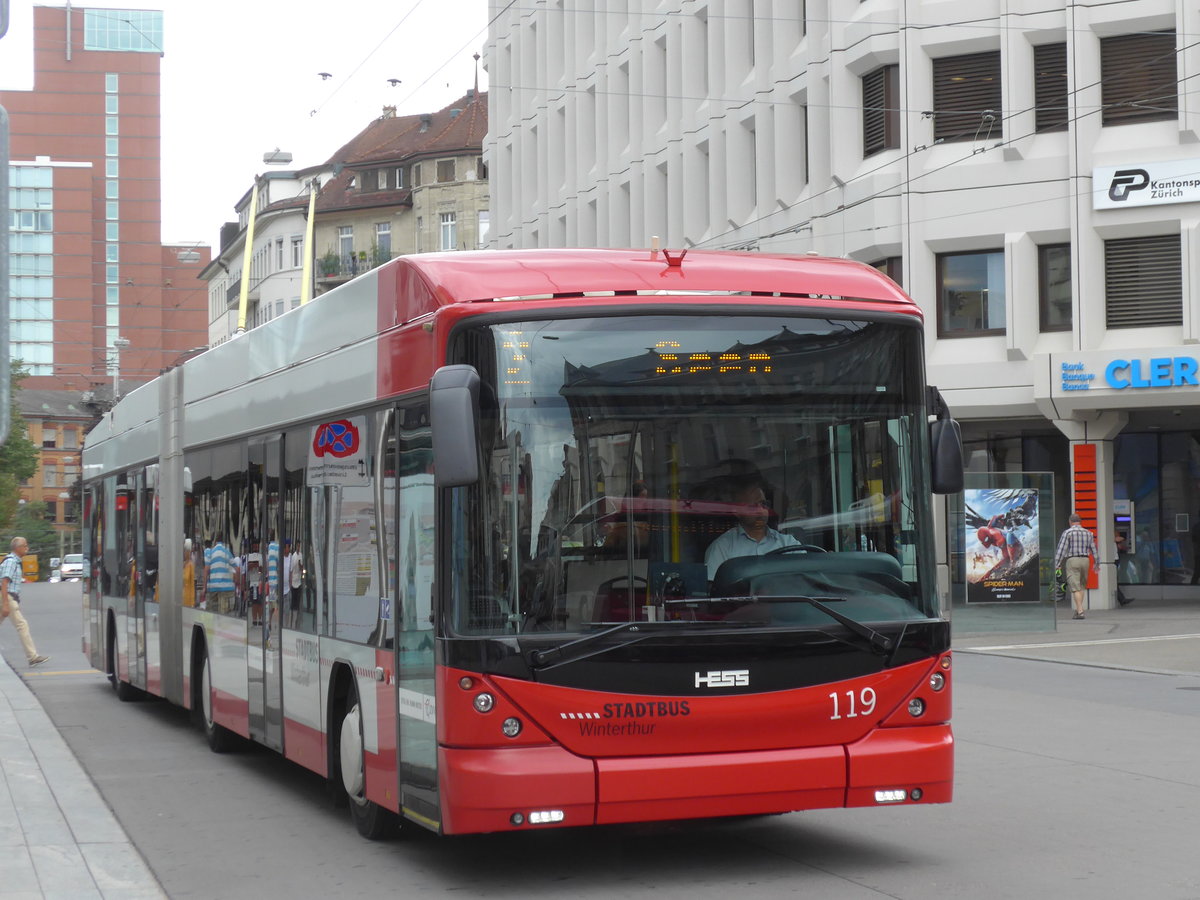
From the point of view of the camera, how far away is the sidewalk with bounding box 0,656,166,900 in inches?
316

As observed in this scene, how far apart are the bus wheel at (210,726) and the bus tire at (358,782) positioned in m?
4.18

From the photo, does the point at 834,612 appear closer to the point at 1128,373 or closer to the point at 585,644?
the point at 585,644

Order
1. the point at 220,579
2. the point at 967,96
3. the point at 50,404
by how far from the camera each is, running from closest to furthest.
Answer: the point at 220,579 → the point at 967,96 → the point at 50,404

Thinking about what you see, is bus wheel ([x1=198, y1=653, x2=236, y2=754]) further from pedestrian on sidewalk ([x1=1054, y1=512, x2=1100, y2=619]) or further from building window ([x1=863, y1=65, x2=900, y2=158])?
building window ([x1=863, y1=65, x2=900, y2=158])

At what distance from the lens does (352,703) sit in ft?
30.4

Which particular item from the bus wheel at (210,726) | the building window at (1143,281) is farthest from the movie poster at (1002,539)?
the bus wheel at (210,726)

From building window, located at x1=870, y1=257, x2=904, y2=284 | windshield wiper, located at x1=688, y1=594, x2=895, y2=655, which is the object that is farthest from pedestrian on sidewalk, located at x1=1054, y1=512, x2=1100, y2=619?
windshield wiper, located at x1=688, y1=594, x2=895, y2=655

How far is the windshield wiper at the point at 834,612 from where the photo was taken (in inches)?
305

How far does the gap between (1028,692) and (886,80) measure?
19.5 meters

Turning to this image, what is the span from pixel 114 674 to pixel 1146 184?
2070 centimetres

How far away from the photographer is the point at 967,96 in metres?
33.9

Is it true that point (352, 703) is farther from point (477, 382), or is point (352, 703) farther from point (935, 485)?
point (935, 485)

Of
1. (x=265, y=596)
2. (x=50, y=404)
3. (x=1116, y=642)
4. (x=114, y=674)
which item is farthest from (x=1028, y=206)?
(x=50, y=404)

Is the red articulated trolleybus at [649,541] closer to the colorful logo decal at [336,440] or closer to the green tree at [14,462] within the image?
the colorful logo decal at [336,440]
